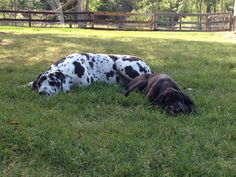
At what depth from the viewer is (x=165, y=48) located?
14.0 meters

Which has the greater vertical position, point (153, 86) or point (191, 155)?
point (153, 86)

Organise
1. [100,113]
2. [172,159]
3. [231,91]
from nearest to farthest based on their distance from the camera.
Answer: [172,159] < [100,113] < [231,91]

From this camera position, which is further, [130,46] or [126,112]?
[130,46]

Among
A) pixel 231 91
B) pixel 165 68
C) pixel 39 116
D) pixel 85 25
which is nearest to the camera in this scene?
pixel 39 116

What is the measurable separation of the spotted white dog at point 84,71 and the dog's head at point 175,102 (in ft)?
6.01

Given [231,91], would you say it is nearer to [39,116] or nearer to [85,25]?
[39,116]

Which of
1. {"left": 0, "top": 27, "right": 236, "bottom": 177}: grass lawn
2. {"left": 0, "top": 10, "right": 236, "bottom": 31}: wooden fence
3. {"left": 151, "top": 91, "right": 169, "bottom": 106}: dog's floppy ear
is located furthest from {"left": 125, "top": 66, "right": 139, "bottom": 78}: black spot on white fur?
{"left": 0, "top": 10, "right": 236, "bottom": 31}: wooden fence

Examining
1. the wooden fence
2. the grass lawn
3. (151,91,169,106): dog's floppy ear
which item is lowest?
the grass lawn

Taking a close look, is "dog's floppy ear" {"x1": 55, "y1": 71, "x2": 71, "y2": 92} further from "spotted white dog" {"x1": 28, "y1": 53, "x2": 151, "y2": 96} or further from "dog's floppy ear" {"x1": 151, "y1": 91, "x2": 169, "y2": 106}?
"dog's floppy ear" {"x1": 151, "y1": 91, "x2": 169, "y2": 106}

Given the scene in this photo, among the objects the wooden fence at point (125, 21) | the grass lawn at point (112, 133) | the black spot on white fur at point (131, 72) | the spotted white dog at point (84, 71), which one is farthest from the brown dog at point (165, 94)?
the wooden fence at point (125, 21)

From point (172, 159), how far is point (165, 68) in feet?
19.2

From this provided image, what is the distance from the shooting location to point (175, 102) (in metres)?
6.00

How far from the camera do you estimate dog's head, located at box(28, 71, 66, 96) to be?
22.3ft

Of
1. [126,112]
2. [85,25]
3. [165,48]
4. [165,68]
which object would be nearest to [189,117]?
[126,112]
